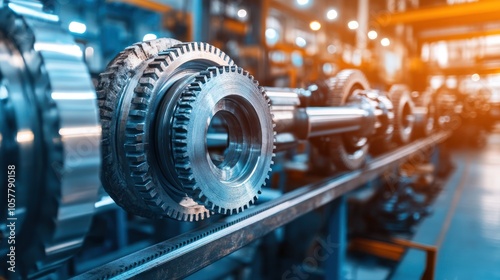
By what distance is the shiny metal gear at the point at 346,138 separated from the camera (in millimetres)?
1227

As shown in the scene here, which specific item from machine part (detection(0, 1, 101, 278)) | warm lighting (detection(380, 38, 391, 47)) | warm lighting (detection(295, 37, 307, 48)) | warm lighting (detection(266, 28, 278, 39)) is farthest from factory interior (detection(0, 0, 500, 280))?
warm lighting (detection(295, 37, 307, 48))

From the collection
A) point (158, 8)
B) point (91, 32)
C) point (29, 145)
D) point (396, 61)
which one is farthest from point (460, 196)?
point (29, 145)

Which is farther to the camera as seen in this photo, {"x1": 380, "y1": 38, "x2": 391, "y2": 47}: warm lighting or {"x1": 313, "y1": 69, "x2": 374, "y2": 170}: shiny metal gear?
{"x1": 380, "y1": 38, "x2": 391, "y2": 47}: warm lighting

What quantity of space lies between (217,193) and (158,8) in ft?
8.71

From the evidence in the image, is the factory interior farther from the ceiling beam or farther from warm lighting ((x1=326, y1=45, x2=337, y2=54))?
warm lighting ((x1=326, y1=45, x2=337, y2=54))

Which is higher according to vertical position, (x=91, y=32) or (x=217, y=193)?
(x=91, y=32)

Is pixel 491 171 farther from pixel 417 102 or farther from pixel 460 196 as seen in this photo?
pixel 417 102

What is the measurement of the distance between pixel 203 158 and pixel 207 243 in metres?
0.17

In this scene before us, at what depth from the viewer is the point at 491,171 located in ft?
14.8

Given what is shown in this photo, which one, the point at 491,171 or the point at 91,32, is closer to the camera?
the point at 91,32

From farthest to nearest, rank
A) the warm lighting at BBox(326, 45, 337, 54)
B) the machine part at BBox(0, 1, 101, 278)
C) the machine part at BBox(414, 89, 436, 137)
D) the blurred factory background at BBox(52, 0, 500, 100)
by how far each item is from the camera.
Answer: the warm lighting at BBox(326, 45, 337, 54), the blurred factory background at BBox(52, 0, 500, 100), the machine part at BBox(414, 89, 436, 137), the machine part at BBox(0, 1, 101, 278)

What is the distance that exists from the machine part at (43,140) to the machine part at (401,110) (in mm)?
1506

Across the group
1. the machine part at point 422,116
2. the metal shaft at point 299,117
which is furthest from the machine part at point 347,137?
the machine part at point 422,116

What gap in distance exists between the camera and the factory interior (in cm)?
42
